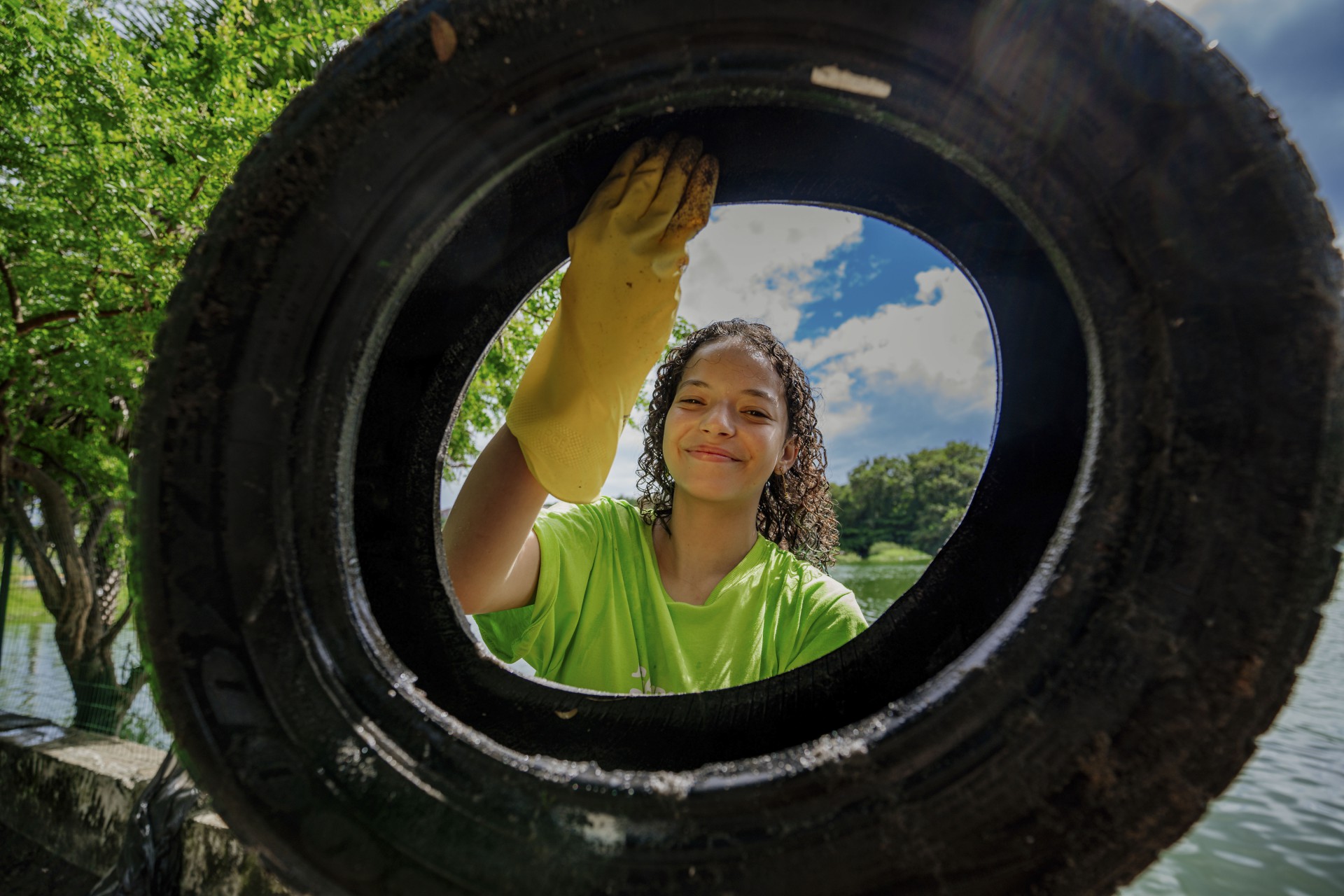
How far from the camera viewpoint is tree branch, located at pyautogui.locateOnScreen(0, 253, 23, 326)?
15.3 ft

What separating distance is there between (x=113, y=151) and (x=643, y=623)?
3.89 m

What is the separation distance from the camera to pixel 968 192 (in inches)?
38.3

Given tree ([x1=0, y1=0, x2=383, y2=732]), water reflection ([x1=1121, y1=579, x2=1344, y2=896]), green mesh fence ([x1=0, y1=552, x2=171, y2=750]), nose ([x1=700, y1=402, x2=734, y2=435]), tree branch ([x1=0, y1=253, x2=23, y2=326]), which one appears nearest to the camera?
nose ([x1=700, y1=402, x2=734, y2=435])

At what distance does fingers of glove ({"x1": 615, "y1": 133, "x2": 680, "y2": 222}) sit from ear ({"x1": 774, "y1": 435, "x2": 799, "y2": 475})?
126 centimetres

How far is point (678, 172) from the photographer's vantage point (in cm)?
106

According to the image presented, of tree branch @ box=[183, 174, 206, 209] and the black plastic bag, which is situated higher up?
tree branch @ box=[183, 174, 206, 209]

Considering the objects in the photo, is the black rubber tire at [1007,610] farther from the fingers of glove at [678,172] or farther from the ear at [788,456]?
the ear at [788,456]

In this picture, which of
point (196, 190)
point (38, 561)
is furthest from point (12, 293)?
point (38, 561)

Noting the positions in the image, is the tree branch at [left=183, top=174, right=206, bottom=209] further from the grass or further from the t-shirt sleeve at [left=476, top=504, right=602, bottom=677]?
the grass

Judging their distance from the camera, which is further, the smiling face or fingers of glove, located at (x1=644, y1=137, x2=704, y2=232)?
the smiling face

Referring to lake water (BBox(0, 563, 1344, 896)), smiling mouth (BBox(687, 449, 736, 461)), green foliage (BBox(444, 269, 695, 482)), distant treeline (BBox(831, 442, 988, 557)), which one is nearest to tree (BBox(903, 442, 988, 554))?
distant treeline (BBox(831, 442, 988, 557))

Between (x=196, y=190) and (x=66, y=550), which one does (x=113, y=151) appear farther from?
(x=66, y=550)

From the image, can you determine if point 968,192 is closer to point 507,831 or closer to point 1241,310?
point 1241,310

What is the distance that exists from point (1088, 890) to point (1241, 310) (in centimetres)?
49
